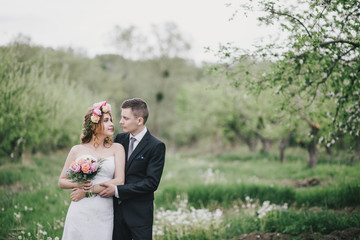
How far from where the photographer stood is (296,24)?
550 centimetres

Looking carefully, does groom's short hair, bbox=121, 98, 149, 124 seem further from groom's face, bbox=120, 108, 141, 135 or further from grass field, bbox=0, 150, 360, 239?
grass field, bbox=0, 150, 360, 239

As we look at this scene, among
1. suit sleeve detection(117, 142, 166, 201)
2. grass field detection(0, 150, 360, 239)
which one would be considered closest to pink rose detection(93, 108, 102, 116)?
suit sleeve detection(117, 142, 166, 201)

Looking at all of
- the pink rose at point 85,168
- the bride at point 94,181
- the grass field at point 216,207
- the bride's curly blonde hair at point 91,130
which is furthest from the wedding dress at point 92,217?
the grass field at point 216,207

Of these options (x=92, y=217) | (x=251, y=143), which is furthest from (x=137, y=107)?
(x=251, y=143)

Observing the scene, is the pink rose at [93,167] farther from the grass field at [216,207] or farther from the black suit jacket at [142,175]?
the grass field at [216,207]

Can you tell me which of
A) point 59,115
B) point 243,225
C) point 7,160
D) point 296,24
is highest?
point 296,24

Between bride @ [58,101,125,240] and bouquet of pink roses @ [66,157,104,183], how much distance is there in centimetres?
9

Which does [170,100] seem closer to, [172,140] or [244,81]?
[172,140]

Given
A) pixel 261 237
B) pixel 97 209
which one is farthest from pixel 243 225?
pixel 97 209

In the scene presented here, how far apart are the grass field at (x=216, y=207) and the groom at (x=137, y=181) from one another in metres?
1.84

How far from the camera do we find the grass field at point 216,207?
6.30 m

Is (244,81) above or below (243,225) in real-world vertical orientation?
above

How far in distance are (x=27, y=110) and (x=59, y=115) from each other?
3.09 m

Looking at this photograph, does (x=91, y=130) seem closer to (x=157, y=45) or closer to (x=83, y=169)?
(x=83, y=169)
